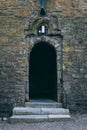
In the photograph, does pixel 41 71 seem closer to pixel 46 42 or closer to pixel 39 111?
pixel 46 42

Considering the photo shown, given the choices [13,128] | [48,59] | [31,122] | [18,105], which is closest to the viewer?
[13,128]

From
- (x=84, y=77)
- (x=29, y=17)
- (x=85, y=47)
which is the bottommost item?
(x=84, y=77)

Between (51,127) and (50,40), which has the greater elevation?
(50,40)

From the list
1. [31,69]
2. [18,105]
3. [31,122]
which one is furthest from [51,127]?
[31,69]

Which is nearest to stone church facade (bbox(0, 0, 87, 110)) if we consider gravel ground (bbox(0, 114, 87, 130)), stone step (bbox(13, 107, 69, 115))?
stone step (bbox(13, 107, 69, 115))

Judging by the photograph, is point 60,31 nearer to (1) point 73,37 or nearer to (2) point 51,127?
(1) point 73,37

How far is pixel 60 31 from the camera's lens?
507 inches

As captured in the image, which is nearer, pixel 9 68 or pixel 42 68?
pixel 9 68

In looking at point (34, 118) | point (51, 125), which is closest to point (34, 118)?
point (34, 118)

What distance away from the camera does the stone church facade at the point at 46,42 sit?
12711 millimetres

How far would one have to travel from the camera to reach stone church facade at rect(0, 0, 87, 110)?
41.7 feet

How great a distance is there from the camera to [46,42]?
12953 millimetres

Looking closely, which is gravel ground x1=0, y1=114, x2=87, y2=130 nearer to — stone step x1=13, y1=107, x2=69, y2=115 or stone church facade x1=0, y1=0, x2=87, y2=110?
stone step x1=13, y1=107, x2=69, y2=115

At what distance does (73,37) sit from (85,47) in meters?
0.51
